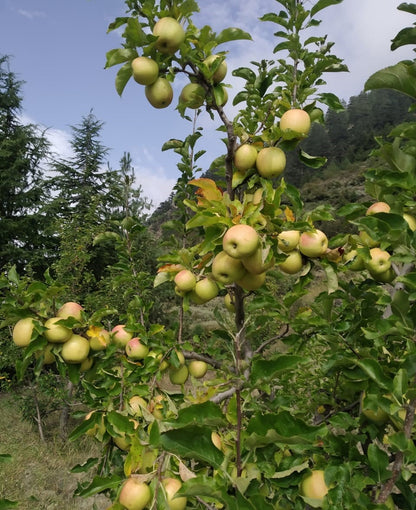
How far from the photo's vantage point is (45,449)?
4863 mm

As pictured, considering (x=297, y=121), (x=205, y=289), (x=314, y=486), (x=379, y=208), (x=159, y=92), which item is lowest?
(x=314, y=486)

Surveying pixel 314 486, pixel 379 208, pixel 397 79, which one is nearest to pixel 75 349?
pixel 314 486

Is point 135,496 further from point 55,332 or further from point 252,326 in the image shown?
point 252,326

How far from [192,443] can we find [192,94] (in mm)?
928

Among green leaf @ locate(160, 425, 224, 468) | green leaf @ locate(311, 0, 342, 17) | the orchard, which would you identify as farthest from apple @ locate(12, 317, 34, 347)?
green leaf @ locate(311, 0, 342, 17)

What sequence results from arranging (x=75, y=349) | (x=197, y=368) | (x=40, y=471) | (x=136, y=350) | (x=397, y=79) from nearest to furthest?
(x=397, y=79), (x=75, y=349), (x=136, y=350), (x=197, y=368), (x=40, y=471)

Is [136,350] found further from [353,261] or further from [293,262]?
[353,261]

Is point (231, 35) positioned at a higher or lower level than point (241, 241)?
higher

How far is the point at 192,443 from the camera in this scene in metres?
0.70

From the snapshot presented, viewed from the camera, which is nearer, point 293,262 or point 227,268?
point 227,268

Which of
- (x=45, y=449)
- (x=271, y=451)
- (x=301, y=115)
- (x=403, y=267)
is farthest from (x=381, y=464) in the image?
(x=45, y=449)

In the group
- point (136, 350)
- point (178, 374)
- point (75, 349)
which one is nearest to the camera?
point (75, 349)

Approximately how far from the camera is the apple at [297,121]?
1.09 meters

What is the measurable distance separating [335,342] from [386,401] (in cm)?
35
